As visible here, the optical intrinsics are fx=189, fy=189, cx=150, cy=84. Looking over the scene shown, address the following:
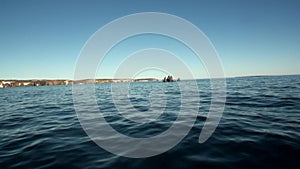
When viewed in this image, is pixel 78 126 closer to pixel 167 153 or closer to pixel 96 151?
pixel 96 151

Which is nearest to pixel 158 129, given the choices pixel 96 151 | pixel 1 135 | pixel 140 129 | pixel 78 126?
pixel 140 129

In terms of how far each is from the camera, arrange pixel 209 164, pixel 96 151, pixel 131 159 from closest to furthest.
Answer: pixel 209 164 < pixel 131 159 < pixel 96 151

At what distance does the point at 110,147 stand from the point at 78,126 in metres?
3.79

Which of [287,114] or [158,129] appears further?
[287,114]

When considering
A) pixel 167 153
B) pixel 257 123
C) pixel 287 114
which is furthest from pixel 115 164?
pixel 287 114

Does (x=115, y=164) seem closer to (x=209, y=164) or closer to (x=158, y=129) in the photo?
(x=209, y=164)

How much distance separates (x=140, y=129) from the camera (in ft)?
27.7

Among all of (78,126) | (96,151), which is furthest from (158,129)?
(78,126)

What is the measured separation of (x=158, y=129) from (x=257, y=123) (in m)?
4.46

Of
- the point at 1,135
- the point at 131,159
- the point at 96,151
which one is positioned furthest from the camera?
the point at 1,135

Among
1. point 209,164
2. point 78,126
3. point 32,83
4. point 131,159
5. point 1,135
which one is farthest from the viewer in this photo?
point 32,83

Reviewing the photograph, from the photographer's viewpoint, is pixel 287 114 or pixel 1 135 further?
pixel 287 114

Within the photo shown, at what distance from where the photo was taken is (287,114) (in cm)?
981

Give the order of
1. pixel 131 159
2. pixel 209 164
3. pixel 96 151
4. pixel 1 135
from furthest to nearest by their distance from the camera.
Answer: pixel 1 135
pixel 96 151
pixel 131 159
pixel 209 164
